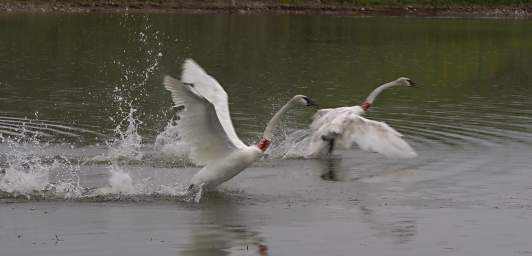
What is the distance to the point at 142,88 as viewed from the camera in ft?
83.6

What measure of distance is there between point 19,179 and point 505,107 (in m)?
12.9

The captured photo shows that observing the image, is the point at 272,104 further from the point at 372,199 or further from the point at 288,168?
the point at 372,199

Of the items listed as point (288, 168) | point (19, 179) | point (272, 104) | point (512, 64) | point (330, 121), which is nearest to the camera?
point (19, 179)

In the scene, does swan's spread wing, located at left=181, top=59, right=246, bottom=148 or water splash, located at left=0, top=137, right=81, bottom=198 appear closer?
water splash, located at left=0, top=137, right=81, bottom=198

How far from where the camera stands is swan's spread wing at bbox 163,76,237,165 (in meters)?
13.0

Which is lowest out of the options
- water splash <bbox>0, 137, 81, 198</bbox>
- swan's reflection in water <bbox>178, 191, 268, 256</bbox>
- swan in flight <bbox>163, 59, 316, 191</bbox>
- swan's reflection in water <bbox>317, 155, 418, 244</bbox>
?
swan's reflection in water <bbox>317, 155, 418, 244</bbox>

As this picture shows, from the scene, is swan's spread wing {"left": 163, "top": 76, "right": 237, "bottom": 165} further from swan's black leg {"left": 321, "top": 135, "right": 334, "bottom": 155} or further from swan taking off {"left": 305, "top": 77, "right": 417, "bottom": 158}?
swan's black leg {"left": 321, "top": 135, "right": 334, "bottom": 155}

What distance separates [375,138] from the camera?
1658cm

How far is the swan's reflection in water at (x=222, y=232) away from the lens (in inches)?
447

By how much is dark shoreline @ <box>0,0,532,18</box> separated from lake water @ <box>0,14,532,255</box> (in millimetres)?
→ 19990

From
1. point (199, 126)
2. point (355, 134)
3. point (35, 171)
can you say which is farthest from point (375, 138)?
point (35, 171)

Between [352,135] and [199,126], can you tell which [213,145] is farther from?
[352,135]

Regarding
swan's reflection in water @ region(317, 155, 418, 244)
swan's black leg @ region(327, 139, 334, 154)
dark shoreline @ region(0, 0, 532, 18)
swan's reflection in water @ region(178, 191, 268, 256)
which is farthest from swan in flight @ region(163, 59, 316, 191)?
dark shoreline @ region(0, 0, 532, 18)

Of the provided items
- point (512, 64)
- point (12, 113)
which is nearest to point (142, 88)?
point (12, 113)
